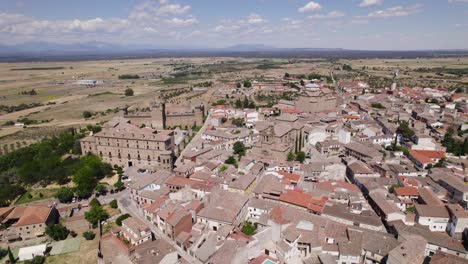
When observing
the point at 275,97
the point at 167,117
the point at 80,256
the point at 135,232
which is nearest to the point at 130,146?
the point at 167,117

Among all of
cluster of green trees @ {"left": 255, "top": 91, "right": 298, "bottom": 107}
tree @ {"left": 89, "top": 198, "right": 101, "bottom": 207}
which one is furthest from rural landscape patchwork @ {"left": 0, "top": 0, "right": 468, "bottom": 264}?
cluster of green trees @ {"left": 255, "top": 91, "right": 298, "bottom": 107}

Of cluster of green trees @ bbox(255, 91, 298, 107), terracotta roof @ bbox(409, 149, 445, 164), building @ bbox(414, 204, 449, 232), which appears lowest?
building @ bbox(414, 204, 449, 232)

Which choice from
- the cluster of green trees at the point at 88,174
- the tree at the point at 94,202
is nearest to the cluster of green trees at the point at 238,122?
the cluster of green trees at the point at 88,174

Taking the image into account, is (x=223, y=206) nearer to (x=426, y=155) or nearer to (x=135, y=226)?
(x=135, y=226)

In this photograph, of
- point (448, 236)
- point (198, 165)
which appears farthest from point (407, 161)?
point (198, 165)

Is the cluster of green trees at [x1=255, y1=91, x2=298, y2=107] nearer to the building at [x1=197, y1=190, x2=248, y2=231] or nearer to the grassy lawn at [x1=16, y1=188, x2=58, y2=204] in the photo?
the building at [x1=197, y1=190, x2=248, y2=231]
